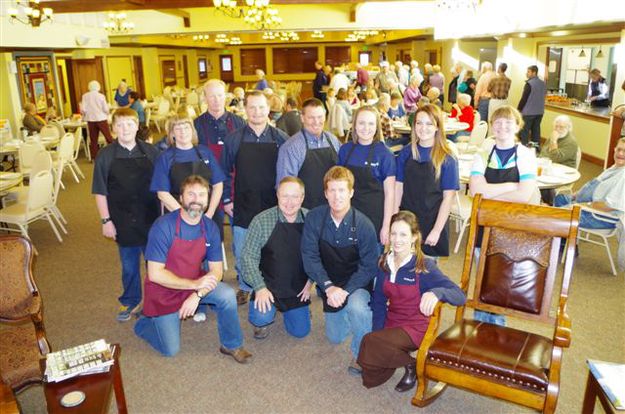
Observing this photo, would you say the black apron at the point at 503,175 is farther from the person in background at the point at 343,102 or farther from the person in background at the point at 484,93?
the person in background at the point at 484,93

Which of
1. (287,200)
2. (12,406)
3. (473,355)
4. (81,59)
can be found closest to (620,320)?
(473,355)

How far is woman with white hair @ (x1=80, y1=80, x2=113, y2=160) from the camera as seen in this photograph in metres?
9.52

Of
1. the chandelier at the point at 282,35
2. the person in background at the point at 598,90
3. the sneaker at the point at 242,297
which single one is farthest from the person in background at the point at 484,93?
the chandelier at the point at 282,35

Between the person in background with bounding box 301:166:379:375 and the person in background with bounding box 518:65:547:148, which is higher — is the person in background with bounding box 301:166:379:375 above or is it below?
below

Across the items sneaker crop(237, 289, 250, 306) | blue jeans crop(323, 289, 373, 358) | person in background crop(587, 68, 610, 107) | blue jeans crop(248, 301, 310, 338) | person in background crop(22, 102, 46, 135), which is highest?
person in background crop(587, 68, 610, 107)

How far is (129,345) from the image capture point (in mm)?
3479

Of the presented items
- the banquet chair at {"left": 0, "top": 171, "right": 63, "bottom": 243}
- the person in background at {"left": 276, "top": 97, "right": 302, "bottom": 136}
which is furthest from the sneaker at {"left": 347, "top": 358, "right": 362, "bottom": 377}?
the banquet chair at {"left": 0, "top": 171, "right": 63, "bottom": 243}

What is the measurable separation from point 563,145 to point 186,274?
160 inches

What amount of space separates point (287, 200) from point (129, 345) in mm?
1481

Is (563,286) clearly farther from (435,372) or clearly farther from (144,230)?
(144,230)

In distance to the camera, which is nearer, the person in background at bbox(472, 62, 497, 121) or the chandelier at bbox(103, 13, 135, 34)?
the person in background at bbox(472, 62, 497, 121)

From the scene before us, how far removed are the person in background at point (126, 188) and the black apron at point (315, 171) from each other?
3.50ft

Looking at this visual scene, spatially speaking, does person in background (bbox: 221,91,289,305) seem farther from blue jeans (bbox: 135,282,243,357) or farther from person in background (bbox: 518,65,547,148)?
person in background (bbox: 518,65,547,148)

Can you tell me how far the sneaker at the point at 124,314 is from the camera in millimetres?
3785
